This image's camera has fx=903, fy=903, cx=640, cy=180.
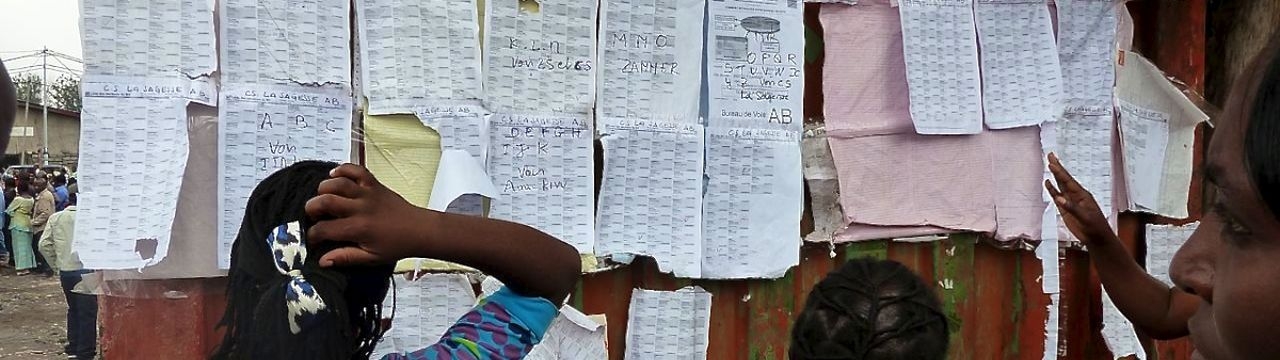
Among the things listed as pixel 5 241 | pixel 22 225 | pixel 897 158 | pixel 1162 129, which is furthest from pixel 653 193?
pixel 5 241

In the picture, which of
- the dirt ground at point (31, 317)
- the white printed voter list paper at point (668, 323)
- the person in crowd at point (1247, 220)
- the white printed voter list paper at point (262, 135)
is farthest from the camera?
the dirt ground at point (31, 317)

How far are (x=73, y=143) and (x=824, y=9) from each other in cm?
3592

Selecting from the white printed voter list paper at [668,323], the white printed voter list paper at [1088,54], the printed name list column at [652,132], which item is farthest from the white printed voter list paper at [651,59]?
the white printed voter list paper at [1088,54]

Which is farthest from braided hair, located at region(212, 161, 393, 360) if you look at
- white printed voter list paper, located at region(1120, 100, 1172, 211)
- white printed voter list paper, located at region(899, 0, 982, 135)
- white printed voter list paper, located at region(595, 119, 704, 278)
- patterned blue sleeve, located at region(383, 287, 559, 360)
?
white printed voter list paper, located at region(1120, 100, 1172, 211)

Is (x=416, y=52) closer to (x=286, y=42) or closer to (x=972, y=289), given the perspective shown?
(x=286, y=42)

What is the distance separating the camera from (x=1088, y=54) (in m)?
2.80

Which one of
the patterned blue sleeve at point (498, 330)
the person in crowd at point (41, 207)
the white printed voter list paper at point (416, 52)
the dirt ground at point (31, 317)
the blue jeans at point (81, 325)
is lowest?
the dirt ground at point (31, 317)

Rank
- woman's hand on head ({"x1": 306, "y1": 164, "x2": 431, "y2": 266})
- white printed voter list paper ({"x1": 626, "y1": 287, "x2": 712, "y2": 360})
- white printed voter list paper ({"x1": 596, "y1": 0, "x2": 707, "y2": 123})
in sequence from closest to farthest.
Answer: woman's hand on head ({"x1": 306, "y1": 164, "x2": 431, "y2": 266}), white printed voter list paper ({"x1": 596, "y1": 0, "x2": 707, "y2": 123}), white printed voter list paper ({"x1": 626, "y1": 287, "x2": 712, "y2": 360})

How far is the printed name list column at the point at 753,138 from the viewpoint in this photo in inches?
97.8

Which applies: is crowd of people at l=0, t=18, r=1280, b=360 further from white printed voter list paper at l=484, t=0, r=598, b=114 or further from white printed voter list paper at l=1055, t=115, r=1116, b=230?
white printed voter list paper at l=1055, t=115, r=1116, b=230

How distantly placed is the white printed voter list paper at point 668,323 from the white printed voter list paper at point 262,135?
0.92m

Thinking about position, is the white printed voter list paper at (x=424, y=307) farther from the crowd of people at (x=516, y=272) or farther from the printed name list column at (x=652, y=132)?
the crowd of people at (x=516, y=272)

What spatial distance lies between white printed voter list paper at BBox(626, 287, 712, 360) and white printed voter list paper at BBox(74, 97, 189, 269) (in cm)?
118

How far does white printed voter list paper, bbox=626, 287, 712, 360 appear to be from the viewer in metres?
2.51
